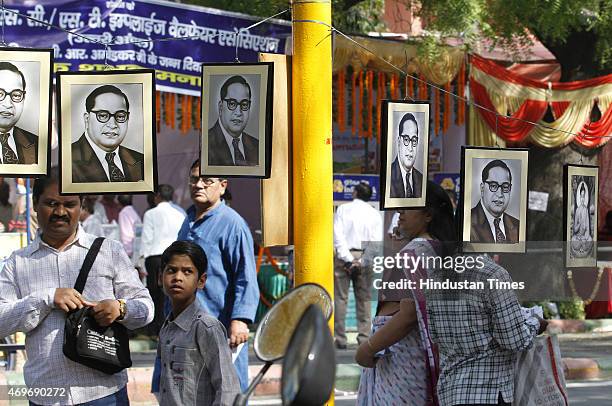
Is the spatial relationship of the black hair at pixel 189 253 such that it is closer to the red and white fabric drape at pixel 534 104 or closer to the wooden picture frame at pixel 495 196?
the wooden picture frame at pixel 495 196

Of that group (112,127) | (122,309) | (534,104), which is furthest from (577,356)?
(122,309)

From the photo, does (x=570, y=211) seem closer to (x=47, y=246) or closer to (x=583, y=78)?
(x=47, y=246)

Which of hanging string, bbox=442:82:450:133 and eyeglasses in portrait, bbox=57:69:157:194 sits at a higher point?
hanging string, bbox=442:82:450:133

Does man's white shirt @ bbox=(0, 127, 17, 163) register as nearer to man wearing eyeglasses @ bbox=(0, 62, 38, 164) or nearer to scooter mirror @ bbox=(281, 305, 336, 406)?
man wearing eyeglasses @ bbox=(0, 62, 38, 164)

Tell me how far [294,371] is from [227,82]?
3.56m

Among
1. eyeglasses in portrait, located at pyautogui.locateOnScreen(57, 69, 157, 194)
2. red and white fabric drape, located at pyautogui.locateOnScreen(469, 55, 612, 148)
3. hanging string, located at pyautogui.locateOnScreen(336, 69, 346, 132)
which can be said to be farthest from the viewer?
red and white fabric drape, located at pyautogui.locateOnScreen(469, 55, 612, 148)

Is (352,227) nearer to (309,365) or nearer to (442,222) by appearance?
(442,222)

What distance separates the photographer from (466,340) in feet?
17.2

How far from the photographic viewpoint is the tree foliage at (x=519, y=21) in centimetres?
1299

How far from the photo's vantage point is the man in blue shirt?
643cm

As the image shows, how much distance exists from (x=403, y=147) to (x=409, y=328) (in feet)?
4.90

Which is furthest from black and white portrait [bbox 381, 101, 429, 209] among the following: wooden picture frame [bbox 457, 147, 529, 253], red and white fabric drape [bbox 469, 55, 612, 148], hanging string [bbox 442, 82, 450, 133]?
red and white fabric drape [bbox 469, 55, 612, 148]

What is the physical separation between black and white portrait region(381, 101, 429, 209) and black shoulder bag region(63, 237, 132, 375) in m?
1.84

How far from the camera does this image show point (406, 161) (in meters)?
6.55
